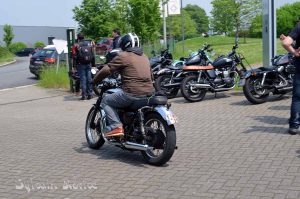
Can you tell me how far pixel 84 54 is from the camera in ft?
43.6

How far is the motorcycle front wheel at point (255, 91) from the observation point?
34.3ft

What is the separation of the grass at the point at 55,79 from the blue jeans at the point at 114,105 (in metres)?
10.6

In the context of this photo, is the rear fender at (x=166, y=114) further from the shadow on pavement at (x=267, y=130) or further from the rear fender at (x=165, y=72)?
the rear fender at (x=165, y=72)

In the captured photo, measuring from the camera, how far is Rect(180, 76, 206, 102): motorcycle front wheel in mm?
11586

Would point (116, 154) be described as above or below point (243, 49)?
below

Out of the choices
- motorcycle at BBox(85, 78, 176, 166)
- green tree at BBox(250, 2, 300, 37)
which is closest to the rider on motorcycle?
motorcycle at BBox(85, 78, 176, 166)

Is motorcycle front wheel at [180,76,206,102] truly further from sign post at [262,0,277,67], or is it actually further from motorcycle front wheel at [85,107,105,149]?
motorcycle front wheel at [85,107,105,149]

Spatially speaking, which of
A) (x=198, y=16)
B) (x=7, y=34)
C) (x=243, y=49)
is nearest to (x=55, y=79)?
(x=243, y=49)

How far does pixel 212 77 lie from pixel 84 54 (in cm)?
366

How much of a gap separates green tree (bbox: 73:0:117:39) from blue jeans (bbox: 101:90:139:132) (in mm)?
23975

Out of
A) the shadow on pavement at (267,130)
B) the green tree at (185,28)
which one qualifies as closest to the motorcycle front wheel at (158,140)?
the shadow on pavement at (267,130)

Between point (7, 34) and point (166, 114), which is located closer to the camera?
point (166, 114)

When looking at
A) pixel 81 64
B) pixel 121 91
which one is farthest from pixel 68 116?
pixel 121 91

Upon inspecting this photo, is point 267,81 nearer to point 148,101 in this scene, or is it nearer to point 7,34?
point 148,101
